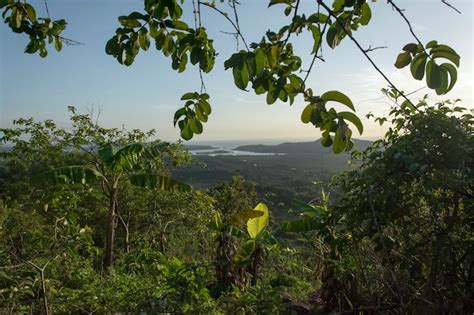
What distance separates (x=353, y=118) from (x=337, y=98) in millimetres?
57

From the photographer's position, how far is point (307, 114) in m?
0.85

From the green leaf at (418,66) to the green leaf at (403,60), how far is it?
0.08 feet

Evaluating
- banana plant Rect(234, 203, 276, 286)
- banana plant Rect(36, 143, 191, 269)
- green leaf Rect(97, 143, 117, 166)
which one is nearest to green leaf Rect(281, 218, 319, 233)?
banana plant Rect(234, 203, 276, 286)

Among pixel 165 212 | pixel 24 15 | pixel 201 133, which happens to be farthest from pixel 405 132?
pixel 165 212

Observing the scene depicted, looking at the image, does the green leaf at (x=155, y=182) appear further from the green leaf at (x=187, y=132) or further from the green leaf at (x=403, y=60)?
the green leaf at (x=403, y=60)

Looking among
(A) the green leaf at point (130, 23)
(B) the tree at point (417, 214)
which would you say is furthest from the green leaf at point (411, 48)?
(B) the tree at point (417, 214)

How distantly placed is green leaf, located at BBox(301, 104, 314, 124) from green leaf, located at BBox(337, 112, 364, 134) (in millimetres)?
59

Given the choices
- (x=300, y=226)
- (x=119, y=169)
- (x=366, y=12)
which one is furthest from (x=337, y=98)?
(x=119, y=169)

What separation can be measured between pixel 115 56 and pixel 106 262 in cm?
692

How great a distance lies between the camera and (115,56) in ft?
4.00

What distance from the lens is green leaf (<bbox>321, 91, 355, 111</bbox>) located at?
78 cm

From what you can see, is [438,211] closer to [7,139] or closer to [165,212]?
[165,212]

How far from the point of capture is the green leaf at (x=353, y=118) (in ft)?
2.65

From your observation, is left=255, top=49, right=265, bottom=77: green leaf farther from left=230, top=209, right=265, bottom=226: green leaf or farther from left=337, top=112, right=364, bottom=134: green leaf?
left=230, top=209, right=265, bottom=226: green leaf
